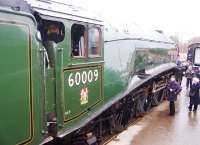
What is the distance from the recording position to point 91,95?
7.83 metres

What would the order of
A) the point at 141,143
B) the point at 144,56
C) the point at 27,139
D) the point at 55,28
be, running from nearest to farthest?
the point at 27,139 → the point at 55,28 → the point at 141,143 → the point at 144,56

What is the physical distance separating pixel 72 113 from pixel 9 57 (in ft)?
7.41

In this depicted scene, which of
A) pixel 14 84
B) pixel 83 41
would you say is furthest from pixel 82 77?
pixel 14 84

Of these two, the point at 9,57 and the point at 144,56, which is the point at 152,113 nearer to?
the point at 144,56

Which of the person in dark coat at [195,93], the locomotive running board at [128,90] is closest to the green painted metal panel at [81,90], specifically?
the locomotive running board at [128,90]

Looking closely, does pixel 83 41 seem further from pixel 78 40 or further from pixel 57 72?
pixel 57 72

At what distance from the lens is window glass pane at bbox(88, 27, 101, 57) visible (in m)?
7.74

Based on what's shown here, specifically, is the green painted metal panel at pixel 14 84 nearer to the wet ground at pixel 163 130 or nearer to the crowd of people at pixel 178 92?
the wet ground at pixel 163 130

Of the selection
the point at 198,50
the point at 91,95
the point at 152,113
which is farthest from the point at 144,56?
the point at 198,50

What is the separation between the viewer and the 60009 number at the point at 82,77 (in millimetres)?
6863

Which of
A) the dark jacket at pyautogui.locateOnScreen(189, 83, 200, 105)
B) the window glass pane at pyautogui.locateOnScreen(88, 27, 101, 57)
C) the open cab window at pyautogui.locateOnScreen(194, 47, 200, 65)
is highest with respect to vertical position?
the window glass pane at pyautogui.locateOnScreen(88, 27, 101, 57)

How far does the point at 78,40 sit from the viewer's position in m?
7.37

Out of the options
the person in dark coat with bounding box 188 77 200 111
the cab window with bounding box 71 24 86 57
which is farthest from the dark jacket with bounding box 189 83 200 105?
the cab window with bounding box 71 24 86 57

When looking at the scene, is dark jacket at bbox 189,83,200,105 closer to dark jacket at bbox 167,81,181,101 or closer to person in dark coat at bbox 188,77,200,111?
person in dark coat at bbox 188,77,200,111
